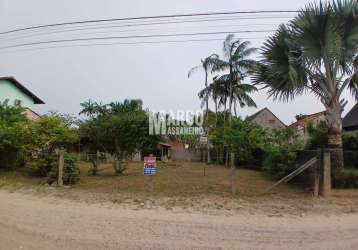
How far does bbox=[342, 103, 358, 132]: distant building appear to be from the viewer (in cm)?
2297

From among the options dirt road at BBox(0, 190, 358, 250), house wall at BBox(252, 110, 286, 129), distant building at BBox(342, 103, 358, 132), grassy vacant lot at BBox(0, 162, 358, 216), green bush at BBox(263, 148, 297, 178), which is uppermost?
house wall at BBox(252, 110, 286, 129)

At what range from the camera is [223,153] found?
1191 inches

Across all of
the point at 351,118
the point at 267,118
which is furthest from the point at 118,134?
the point at 267,118

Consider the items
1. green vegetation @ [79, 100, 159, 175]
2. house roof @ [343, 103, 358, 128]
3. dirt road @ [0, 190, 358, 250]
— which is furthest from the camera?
house roof @ [343, 103, 358, 128]

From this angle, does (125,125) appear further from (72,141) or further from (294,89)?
(294,89)

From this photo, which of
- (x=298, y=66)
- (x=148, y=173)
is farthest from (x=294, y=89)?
(x=148, y=173)

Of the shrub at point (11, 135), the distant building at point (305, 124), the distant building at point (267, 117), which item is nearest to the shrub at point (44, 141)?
the shrub at point (11, 135)

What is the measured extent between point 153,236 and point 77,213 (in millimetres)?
2662

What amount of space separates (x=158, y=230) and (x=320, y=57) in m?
8.24

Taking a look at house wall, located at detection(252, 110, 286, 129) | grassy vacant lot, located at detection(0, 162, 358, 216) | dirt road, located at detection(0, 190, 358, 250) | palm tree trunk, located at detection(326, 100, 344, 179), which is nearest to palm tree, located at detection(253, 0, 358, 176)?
palm tree trunk, located at detection(326, 100, 344, 179)

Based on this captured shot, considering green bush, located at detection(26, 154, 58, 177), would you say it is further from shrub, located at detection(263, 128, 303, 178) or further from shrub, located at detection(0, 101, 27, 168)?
shrub, located at detection(263, 128, 303, 178)

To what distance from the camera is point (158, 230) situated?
7.06 metres

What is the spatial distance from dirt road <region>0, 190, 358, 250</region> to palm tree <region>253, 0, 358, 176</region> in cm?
452

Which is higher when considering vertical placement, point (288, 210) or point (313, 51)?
point (313, 51)
